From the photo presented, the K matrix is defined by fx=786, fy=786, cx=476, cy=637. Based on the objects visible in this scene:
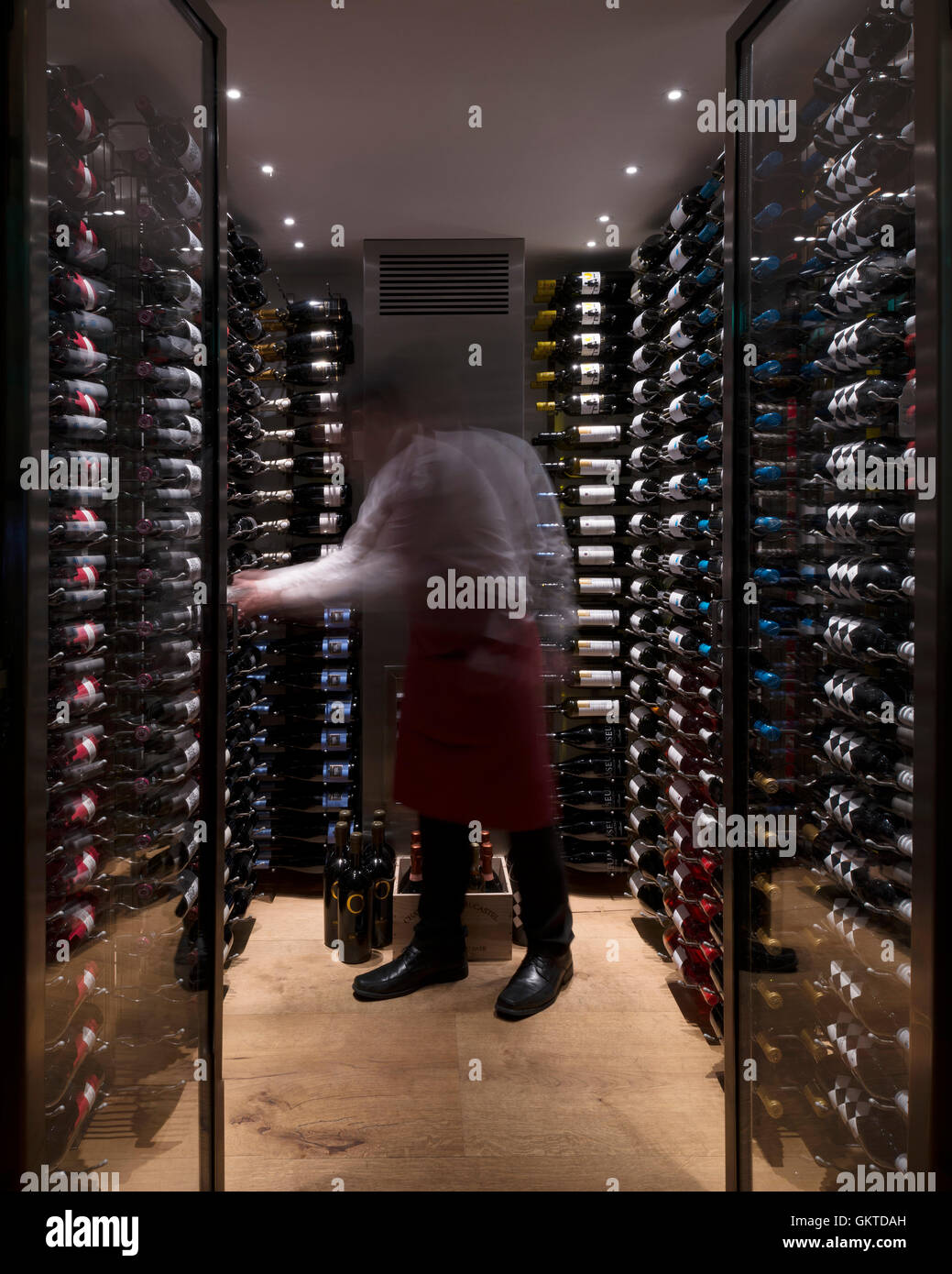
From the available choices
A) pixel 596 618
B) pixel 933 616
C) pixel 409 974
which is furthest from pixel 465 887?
pixel 933 616

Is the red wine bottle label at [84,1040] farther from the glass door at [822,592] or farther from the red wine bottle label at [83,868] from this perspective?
the glass door at [822,592]

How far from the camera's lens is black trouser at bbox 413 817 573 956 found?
229 cm

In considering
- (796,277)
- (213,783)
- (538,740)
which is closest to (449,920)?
(538,740)

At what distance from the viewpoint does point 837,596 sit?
150 cm

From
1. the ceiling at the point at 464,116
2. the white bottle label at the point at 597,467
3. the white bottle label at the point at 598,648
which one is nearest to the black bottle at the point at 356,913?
the white bottle label at the point at 598,648

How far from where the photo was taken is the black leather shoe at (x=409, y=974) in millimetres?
2535

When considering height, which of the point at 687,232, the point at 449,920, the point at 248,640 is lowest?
the point at 449,920

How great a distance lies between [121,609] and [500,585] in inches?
33.5

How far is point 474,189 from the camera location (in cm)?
268

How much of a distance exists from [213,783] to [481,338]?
1460 mm
